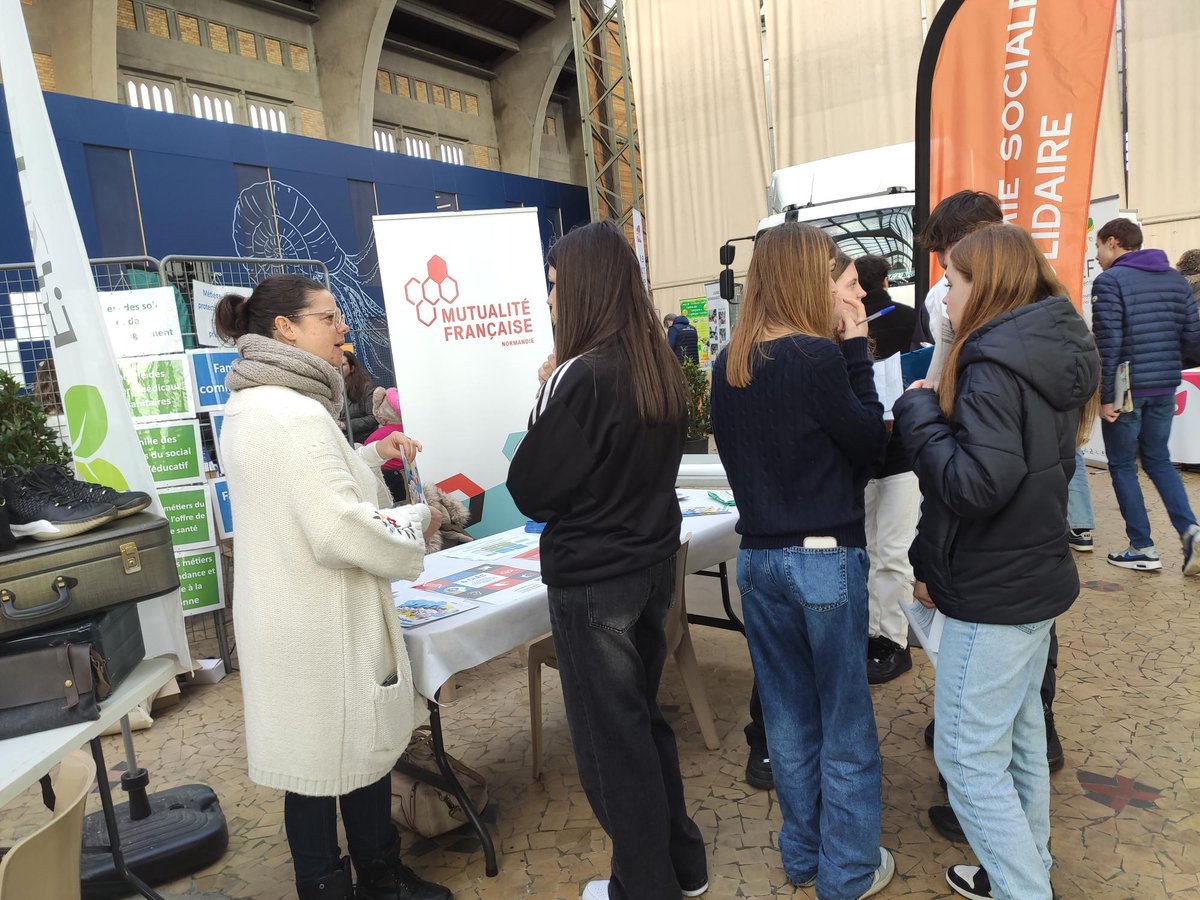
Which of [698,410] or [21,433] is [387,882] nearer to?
[21,433]

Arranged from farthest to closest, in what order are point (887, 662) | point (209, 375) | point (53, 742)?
point (209, 375) → point (887, 662) → point (53, 742)

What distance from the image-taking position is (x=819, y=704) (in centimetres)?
184

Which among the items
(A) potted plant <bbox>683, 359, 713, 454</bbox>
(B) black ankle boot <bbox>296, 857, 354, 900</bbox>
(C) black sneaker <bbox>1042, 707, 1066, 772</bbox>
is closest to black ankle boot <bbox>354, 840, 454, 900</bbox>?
(B) black ankle boot <bbox>296, 857, 354, 900</bbox>

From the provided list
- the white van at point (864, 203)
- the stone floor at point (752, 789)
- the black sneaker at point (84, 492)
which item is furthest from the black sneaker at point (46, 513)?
the white van at point (864, 203)

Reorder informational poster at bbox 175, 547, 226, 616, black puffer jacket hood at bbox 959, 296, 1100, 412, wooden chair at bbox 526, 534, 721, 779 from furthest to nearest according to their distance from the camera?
1. informational poster at bbox 175, 547, 226, 616
2. wooden chair at bbox 526, 534, 721, 779
3. black puffer jacket hood at bbox 959, 296, 1100, 412

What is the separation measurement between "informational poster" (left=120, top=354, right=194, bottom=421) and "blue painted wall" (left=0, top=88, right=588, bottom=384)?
3321 mm

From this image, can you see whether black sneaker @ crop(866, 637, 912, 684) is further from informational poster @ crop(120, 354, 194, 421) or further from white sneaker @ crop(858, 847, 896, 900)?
informational poster @ crop(120, 354, 194, 421)

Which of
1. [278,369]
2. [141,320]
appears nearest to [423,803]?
[278,369]

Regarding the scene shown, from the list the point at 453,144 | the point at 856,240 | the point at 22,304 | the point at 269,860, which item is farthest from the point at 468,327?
the point at 453,144

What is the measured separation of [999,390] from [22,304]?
456cm

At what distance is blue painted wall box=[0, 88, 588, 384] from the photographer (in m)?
8.30

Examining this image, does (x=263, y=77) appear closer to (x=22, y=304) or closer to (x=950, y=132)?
(x=22, y=304)

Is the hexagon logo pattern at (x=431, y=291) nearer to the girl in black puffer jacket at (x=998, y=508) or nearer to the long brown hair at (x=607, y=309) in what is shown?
the long brown hair at (x=607, y=309)

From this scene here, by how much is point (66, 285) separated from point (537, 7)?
17292 millimetres
